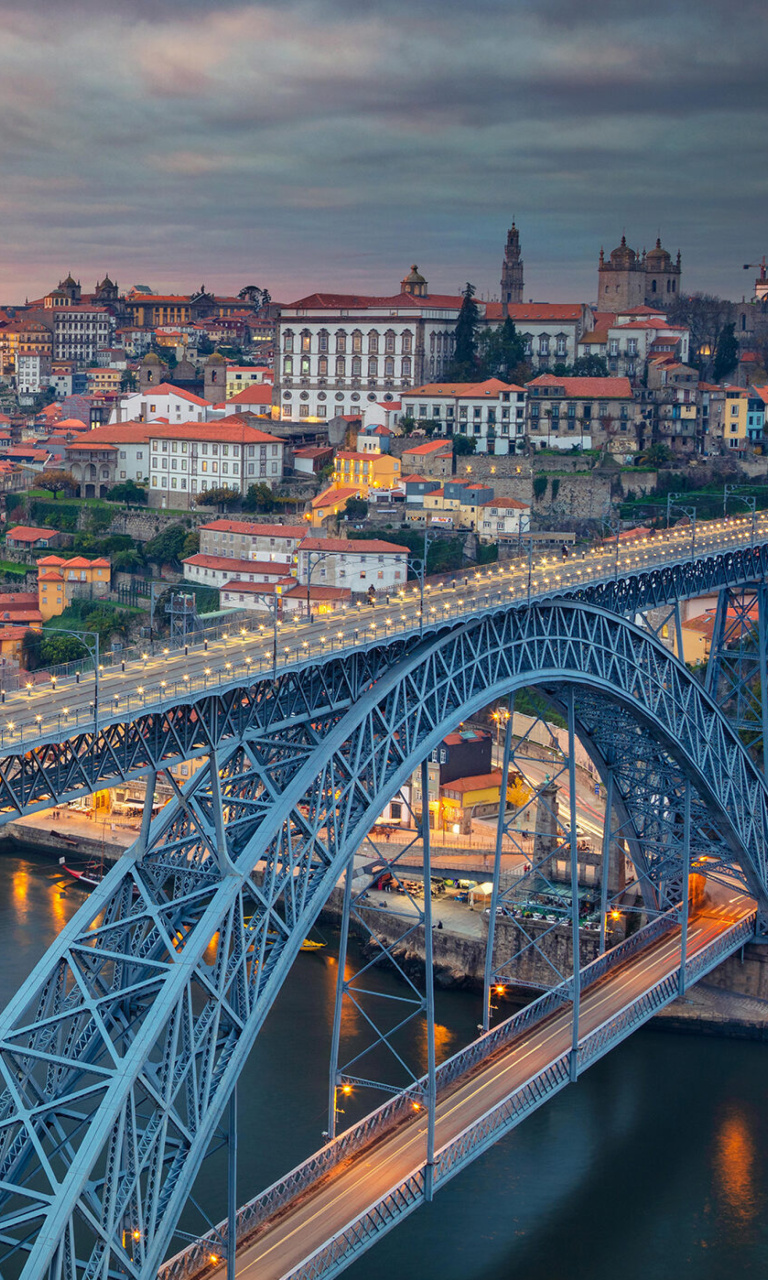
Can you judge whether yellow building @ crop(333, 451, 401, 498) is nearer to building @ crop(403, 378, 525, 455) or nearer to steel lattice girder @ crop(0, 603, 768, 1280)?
building @ crop(403, 378, 525, 455)

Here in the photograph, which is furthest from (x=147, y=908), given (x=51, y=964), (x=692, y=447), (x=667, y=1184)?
(x=692, y=447)

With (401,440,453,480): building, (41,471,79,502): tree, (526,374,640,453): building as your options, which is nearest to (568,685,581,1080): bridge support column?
(401,440,453,480): building

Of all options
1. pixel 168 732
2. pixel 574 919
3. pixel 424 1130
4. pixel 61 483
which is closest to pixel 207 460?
pixel 61 483

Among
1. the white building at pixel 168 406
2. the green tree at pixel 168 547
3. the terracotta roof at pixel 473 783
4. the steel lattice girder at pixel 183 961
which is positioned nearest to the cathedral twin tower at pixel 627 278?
the white building at pixel 168 406

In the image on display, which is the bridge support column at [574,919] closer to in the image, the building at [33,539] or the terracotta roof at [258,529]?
the terracotta roof at [258,529]

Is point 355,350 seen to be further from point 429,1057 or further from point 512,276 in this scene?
point 429,1057

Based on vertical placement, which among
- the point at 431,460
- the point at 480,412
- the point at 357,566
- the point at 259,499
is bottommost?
the point at 357,566
